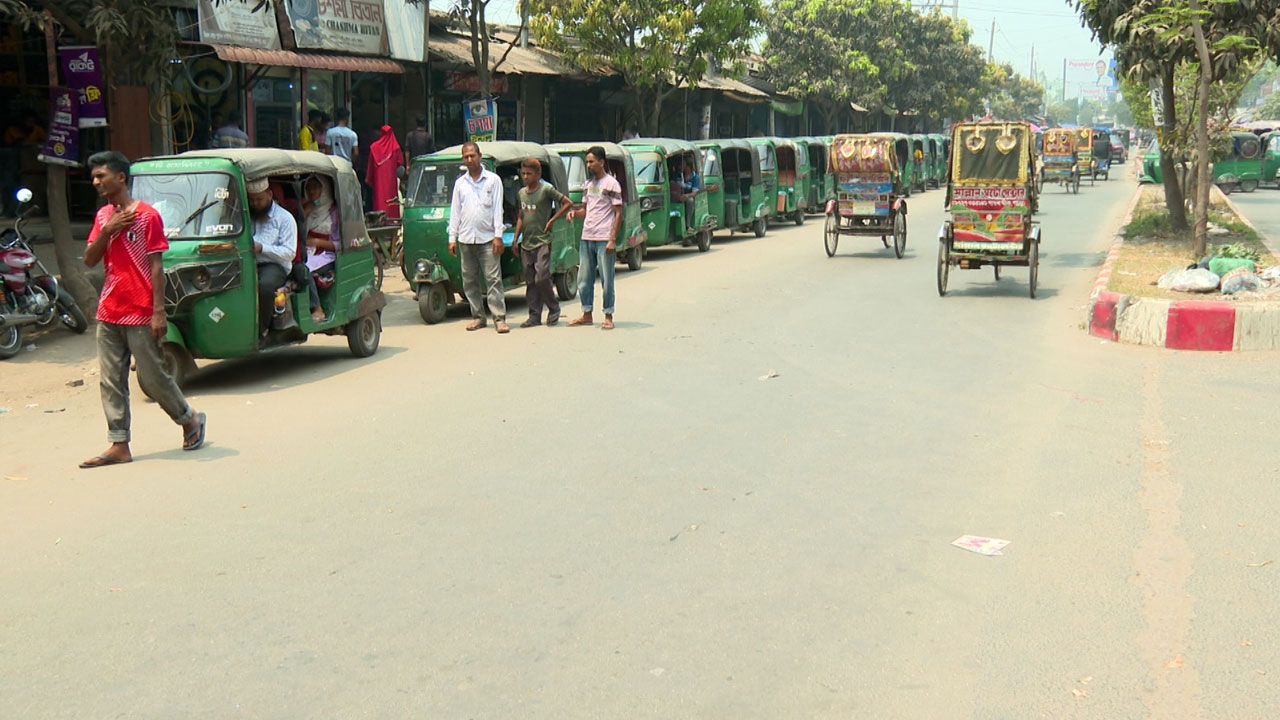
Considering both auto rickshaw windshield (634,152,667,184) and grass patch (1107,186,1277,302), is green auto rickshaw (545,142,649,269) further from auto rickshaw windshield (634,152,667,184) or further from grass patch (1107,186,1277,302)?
grass patch (1107,186,1277,302)

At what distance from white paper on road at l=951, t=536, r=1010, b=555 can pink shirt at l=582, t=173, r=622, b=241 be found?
22.7 ft

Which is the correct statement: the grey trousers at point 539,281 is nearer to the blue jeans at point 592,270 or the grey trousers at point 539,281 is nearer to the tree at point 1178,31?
the blue jeans at point 592,270

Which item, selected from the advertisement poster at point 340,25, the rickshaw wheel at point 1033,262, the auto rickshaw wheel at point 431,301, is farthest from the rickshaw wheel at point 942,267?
the advertisement poster at point 340,25

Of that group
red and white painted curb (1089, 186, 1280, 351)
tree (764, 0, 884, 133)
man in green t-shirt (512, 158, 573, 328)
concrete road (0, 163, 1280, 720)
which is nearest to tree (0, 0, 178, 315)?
concrete road (0, 163, 1280, 720)

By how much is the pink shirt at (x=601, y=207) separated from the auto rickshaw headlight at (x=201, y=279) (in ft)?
13.1

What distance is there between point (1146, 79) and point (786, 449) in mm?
13242

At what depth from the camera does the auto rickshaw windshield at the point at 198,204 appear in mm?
9234

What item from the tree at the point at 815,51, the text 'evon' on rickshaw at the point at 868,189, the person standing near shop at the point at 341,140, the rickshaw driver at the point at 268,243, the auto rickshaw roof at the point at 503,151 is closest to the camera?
the rickshaw driver at the point at 268,243

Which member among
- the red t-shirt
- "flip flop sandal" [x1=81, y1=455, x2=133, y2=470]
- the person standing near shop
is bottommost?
"flip flop sandal" [x1=81, y1=455, x2=133, y2=470]

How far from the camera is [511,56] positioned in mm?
26844

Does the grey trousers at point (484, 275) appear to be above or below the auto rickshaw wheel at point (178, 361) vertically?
above

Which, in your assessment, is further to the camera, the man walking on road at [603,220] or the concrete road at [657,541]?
the man walking on road at [603,220]

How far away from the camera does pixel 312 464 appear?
697 centimetres

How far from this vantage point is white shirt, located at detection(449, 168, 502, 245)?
39.2 ft
